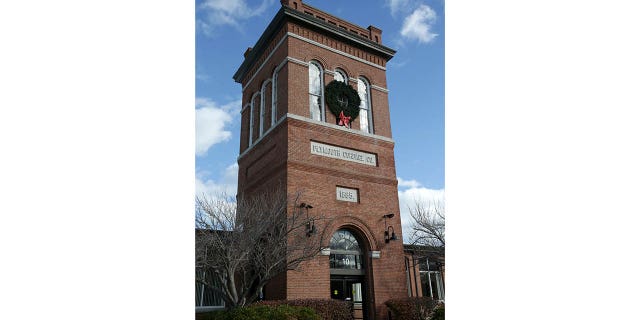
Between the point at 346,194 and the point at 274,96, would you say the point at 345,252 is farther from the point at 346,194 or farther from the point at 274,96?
the point at 274,96

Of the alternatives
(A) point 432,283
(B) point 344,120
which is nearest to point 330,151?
(B) point 344,120

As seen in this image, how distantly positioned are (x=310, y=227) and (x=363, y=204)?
2.81m

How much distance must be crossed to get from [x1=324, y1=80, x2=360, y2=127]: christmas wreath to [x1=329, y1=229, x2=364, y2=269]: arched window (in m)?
4.59

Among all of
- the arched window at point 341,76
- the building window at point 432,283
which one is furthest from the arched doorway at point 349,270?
the building window at point 432,283

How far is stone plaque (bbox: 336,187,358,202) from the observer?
15875mm

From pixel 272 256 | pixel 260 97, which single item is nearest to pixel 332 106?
pixel 260 97

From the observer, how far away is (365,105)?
18.7m

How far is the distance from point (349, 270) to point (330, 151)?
4533 mm

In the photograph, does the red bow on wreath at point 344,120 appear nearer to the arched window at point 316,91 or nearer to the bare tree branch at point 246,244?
the arched window at point 316,91

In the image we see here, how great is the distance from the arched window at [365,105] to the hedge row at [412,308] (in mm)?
7142

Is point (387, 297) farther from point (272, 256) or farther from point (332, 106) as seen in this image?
point (332, 106)

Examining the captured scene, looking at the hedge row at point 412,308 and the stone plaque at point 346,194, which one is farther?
the stone plaque at point 346,194

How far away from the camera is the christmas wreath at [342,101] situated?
17281 millimetres

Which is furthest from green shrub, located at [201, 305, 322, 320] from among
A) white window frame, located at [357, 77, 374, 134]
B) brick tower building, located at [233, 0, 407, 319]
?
white window frame, located at [357, 77, 374, 134]
